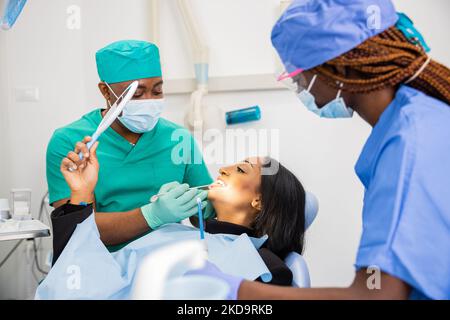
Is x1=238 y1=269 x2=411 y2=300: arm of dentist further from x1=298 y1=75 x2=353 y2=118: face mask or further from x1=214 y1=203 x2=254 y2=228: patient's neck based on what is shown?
x1=214 y1=203 x2=254 y2=228: patient's neck

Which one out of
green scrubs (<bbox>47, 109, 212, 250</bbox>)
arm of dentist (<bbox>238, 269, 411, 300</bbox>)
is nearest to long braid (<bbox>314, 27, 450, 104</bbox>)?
arm of dentist (<bbox>238, 269, 411, 300</bbox>)

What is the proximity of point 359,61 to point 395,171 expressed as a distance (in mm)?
250

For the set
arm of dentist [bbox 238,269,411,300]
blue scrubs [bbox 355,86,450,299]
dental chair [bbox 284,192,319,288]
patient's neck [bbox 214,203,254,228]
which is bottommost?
dental chair [bbox 284,192,319,288]

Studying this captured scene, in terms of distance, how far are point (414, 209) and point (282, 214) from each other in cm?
86

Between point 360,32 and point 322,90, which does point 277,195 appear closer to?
point 322,90

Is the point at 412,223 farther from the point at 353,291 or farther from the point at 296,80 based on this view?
the point at 296,80

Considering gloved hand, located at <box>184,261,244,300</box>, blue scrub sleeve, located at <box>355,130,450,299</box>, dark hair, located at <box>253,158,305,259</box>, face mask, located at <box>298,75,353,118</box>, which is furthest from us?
dark hair, located at <box>253,158,305,259</box>

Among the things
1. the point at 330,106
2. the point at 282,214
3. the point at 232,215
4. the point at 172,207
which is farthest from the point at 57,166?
the point at 330,106

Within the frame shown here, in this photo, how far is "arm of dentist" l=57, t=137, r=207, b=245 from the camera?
1450 mm

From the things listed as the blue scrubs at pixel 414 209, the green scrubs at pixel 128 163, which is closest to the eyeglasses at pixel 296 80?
the blue scrubs at pixel 414 209

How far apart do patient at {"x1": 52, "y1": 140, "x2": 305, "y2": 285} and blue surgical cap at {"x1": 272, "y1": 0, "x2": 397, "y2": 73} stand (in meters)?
0.75

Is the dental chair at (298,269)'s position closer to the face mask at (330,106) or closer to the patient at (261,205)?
the patient at (261,205)

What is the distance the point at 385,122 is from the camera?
3.28 feet
